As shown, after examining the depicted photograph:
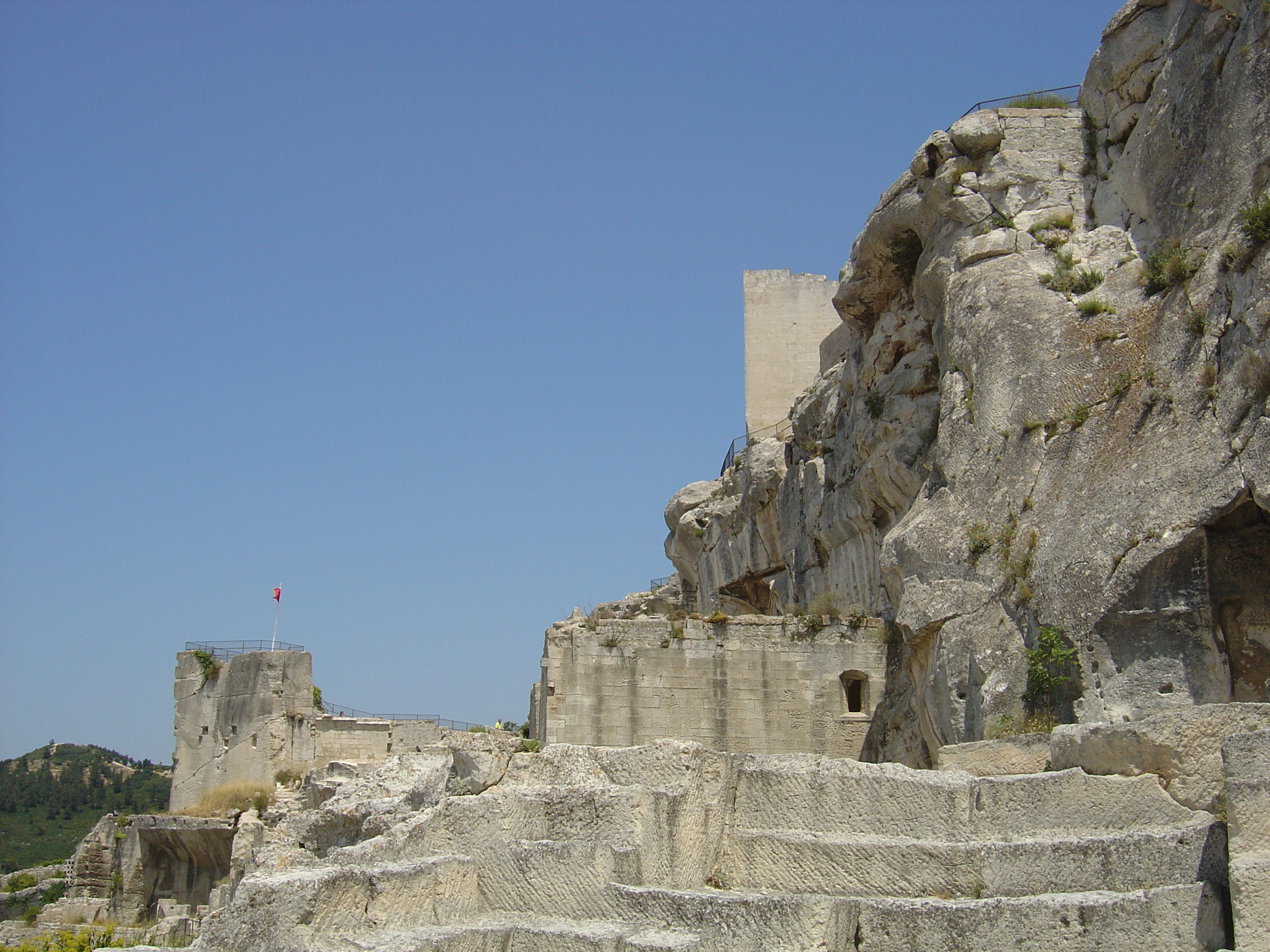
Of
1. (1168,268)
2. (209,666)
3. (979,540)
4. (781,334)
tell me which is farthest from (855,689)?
(781,334)

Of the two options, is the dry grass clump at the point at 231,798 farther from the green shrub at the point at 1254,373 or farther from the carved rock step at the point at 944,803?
the green shrub at the point at 1254,373

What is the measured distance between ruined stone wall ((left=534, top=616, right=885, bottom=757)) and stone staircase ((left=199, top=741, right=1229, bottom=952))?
8332mm

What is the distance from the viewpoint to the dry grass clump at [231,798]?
26781 millimetres

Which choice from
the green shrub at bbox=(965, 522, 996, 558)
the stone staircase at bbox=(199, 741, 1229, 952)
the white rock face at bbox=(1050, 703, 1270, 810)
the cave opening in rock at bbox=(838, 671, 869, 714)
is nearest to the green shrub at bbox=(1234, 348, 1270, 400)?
the green shrub at bbox=(965, 522, 996, 558)

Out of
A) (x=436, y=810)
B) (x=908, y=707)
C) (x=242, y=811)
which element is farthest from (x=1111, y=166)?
(x=242, y=811)

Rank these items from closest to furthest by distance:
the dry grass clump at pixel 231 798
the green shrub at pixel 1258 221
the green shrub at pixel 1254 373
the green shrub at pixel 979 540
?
the green shrub at pixel 1254 373 < the green shrub at pixel 1258 221 < the green shrub at pixel 979 540 < the dry grass clump at pixel 231 798

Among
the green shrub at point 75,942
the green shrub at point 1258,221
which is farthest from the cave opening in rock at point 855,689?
the green shrub at point 75,942

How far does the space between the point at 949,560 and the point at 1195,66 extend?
26.6ft

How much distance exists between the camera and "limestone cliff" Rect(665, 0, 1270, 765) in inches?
624

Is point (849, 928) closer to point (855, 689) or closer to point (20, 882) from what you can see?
point (855, 689)

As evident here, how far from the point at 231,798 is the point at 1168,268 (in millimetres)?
20642

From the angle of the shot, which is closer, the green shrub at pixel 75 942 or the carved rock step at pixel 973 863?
the carved rock step at pixel 973 863

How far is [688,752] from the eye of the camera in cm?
1094

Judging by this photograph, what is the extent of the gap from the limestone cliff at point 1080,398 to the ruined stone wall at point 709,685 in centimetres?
88
